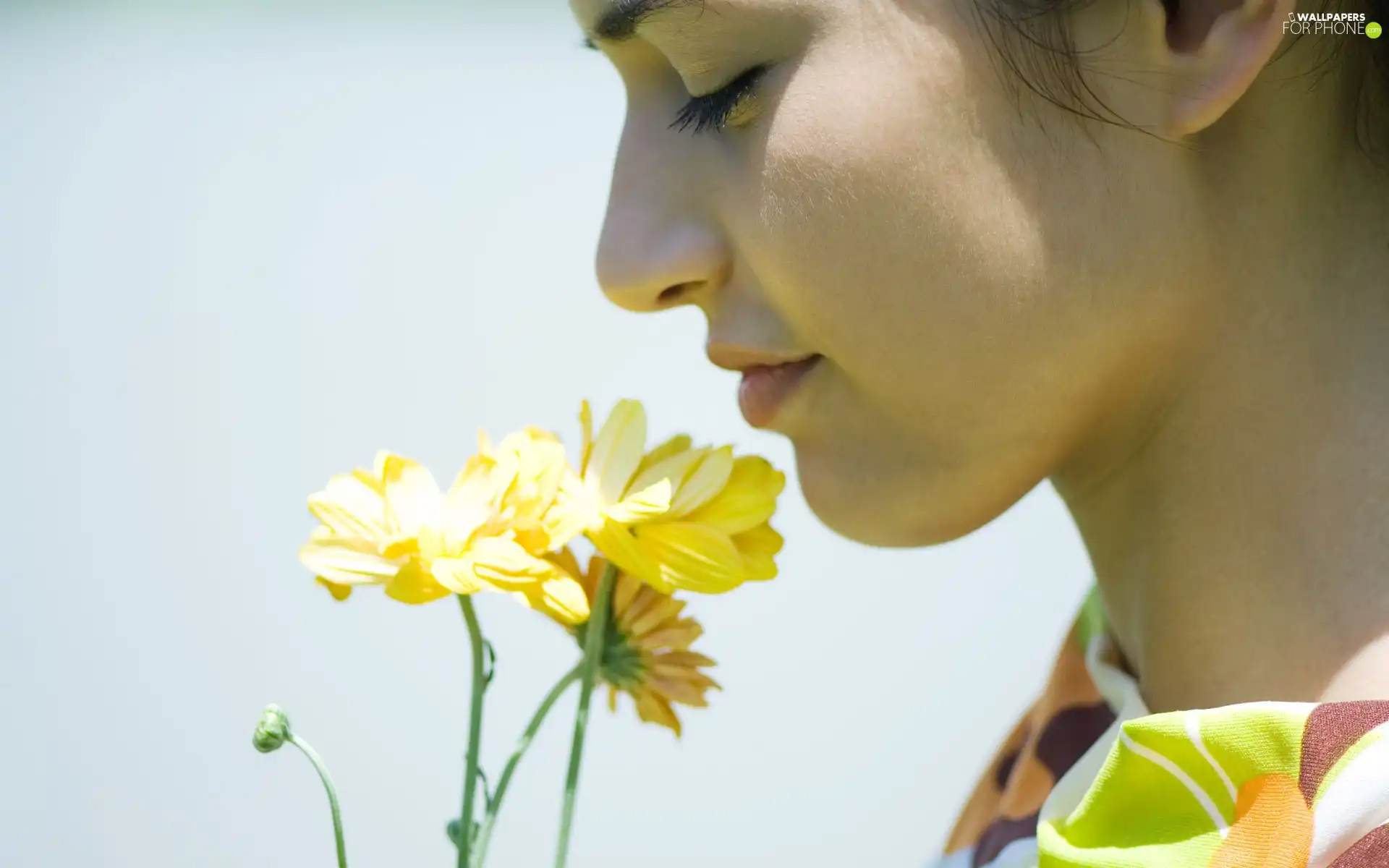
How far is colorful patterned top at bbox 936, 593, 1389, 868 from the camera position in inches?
12.6

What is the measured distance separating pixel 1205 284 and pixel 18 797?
3.00 feet

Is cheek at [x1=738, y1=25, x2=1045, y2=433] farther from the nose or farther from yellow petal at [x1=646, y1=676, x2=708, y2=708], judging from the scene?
yellow petal at [x1=646, y1=676, x2=708, y2=708]

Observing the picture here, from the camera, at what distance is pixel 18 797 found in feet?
2.90

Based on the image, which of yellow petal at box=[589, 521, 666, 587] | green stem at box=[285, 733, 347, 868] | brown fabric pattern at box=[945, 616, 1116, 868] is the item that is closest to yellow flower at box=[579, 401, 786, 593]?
yellow petal at box=[589, 521, 666, 587]

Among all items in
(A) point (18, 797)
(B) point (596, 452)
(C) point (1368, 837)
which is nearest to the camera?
(C) point (1368, 837)

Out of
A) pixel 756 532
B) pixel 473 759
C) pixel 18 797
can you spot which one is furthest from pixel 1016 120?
pixel 18 797

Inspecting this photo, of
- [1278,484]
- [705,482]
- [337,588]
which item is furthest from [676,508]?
[1278,484]

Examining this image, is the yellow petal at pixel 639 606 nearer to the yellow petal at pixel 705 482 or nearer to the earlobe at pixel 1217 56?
the yellow petal at pixel 705 482

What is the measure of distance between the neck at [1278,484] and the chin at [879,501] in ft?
0.25

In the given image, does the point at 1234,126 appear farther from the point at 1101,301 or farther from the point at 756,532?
the point at 756,532

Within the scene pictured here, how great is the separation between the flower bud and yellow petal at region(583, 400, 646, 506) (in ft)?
0.41

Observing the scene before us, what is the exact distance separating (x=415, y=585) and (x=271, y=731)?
0.22ft

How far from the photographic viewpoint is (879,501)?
0.45 m

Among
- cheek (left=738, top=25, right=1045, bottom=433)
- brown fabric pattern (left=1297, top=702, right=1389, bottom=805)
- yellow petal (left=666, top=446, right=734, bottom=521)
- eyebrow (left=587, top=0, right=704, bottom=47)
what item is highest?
eyebrow (left=587, top=0, right=704, bottom=47)
